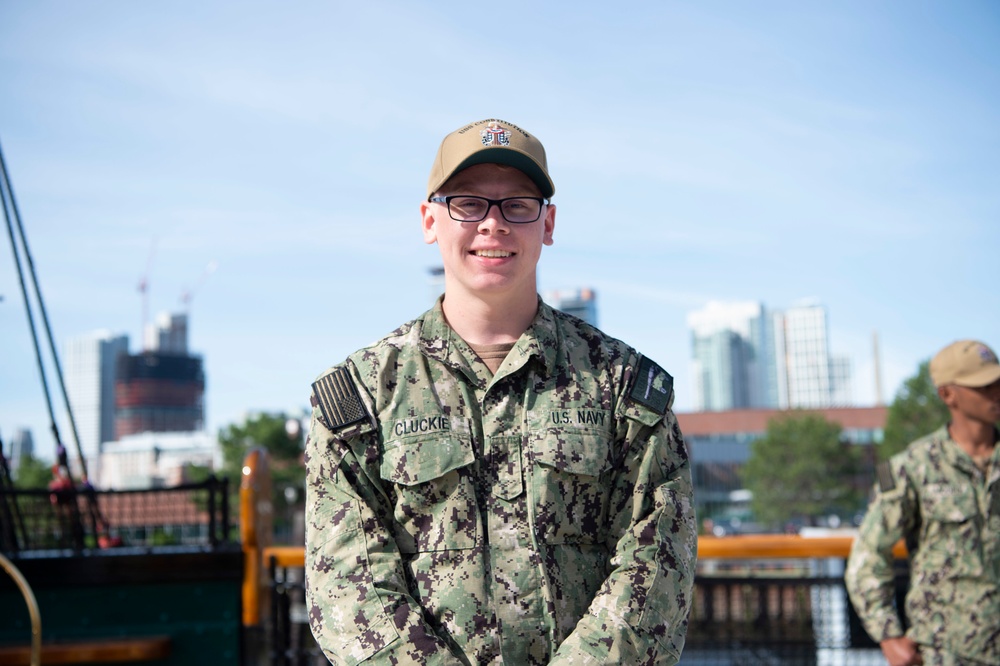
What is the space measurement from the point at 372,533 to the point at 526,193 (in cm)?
88

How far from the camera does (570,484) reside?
241 centimetres

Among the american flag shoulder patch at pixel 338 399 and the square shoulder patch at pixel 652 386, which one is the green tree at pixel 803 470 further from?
the american flag shoulder patch at pixel 338 399

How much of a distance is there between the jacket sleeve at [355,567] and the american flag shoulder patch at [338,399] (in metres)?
0.03

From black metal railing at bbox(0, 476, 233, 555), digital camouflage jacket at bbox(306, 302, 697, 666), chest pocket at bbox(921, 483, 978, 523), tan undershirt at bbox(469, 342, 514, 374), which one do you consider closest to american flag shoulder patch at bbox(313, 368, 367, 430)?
→ digital camouflage jacket at bbox(306, 302, 697, 666)

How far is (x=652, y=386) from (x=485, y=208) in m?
0.59

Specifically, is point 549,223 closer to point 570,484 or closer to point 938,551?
point 570,484

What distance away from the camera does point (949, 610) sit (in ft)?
14.8

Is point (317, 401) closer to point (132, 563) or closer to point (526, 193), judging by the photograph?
point (526, 193)

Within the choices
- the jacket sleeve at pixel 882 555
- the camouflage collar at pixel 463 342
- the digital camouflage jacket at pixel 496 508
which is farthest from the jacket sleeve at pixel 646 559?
the jacket sleeve at pixel 882 555

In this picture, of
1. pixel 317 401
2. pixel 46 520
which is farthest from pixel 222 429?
pixel 317 401

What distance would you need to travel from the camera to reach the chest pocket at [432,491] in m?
2.36

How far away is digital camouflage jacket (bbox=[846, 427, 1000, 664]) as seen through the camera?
176 inches

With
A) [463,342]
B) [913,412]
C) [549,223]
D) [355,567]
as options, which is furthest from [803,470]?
[355,567]

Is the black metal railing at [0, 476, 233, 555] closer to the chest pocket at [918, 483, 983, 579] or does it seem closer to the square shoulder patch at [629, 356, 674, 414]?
the chest pocket at [918, 483, 983, 579]
